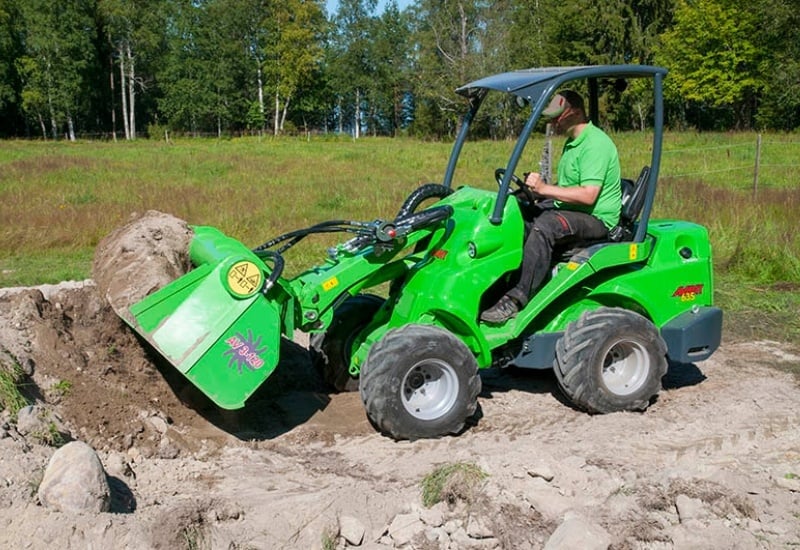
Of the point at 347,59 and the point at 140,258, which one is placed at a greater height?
the point at 347,59

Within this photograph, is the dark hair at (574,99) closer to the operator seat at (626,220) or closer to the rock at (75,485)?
the operator seat at (626,220)

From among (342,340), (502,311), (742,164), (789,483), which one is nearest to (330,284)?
(342,340)

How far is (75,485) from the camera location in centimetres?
397

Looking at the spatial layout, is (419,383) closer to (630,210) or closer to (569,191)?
(569,191)

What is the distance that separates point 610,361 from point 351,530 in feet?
8.81

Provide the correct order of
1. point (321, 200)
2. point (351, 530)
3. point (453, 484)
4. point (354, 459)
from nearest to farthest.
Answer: point (351, 530)
point (453, 484)
point (354, 459)
point (321, 200)

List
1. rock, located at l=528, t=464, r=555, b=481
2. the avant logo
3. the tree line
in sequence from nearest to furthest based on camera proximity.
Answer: rock, located at l=528, t=464, r=555, b=481 → the avant logo → the tree line

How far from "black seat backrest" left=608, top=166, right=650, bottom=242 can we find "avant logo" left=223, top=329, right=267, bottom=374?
270 centimetres

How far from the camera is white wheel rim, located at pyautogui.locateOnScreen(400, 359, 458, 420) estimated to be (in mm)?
5441

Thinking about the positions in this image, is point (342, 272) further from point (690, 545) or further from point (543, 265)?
point (690, 545)

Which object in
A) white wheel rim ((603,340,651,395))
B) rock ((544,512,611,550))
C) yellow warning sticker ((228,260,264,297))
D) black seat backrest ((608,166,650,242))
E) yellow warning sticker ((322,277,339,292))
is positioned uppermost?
black seat backrest ((608,166,650,242))

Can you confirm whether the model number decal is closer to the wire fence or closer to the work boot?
the work boot

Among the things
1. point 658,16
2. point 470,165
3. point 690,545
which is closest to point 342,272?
point 690,545

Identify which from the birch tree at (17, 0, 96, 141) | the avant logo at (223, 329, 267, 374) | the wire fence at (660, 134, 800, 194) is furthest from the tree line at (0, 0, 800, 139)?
the avant logo at (223, 329, 267, 374)
